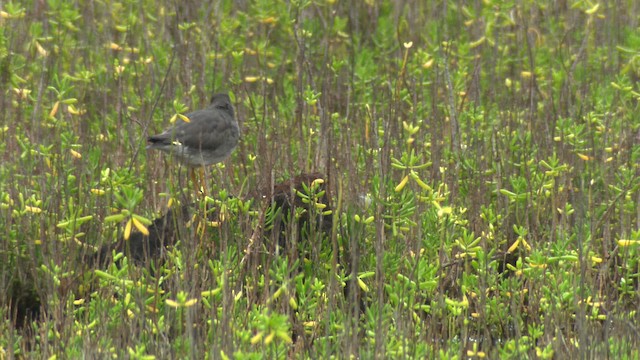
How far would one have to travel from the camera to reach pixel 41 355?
179 inches

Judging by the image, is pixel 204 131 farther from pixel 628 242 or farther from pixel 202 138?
pixel 628 242

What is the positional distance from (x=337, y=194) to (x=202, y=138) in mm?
987

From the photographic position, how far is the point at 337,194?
5859 mm

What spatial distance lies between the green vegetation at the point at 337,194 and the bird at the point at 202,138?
0.18 m

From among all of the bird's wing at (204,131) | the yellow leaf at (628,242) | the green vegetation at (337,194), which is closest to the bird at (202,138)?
the bird's wing at (204,131)

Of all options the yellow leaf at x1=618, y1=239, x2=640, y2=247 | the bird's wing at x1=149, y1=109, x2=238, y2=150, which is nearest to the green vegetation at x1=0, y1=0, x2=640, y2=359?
the yellow leaf at x1=618, y1=239, x2=640, y2=247

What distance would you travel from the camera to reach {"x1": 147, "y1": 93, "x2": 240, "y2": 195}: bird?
20.4 ft

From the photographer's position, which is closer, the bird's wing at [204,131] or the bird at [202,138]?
the bird at [202,138]

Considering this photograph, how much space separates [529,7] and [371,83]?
236cm

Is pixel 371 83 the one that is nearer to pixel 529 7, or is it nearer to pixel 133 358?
pixel 529 7

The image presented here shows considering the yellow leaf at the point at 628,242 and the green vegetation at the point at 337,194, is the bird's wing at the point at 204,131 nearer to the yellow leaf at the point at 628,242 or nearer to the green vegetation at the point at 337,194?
the green vegetation at the point at 337,194

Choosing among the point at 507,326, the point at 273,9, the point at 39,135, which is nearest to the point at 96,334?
the point at 507,326

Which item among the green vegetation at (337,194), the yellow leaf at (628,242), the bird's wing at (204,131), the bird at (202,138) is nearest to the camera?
the green vegetation at (337,194)

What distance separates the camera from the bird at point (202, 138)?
6.21 metres
